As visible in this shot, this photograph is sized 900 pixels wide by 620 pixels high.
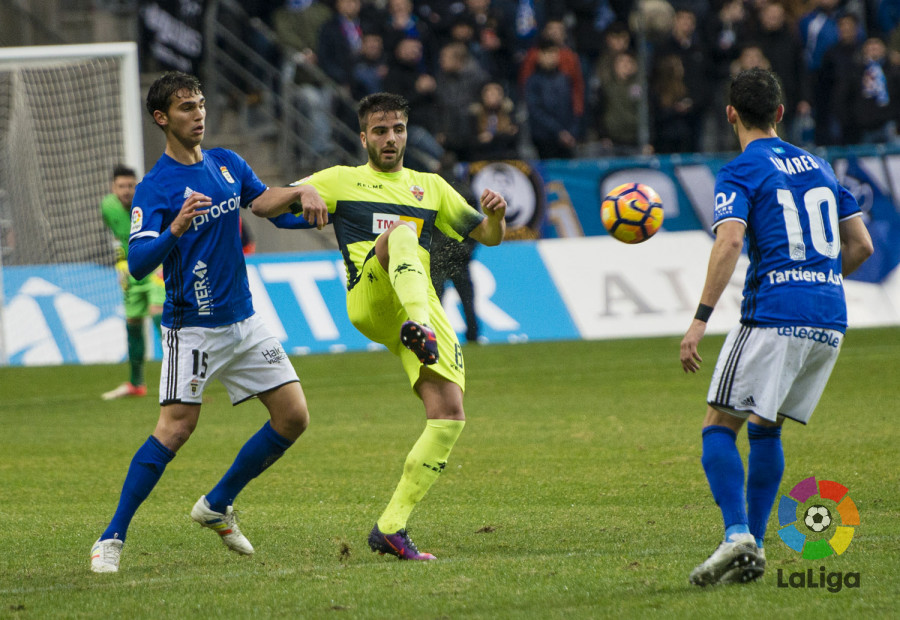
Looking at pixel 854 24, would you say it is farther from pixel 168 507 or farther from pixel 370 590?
pixel 370 590

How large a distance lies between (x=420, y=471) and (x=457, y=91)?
41.6 feet

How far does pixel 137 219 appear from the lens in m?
5.27

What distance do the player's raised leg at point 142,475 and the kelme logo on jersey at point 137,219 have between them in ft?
2.64

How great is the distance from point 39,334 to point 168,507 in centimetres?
899

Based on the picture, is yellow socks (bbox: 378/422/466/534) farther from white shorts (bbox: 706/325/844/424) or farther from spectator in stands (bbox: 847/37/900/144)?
spectator in stands (bbox: 847/37/900/144)

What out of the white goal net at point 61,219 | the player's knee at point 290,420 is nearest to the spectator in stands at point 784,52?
the white goal net at point 61,219

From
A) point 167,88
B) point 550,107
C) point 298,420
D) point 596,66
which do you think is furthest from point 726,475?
point 596,66

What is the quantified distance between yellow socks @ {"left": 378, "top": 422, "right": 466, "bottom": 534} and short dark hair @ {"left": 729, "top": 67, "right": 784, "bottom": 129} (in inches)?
70.9

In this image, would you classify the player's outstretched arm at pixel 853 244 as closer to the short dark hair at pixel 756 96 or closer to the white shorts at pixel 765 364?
the white shorts at pixel 765 364

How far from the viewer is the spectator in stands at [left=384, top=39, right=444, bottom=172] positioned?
17312mm

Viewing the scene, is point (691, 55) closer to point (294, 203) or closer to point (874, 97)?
point (874, 97)

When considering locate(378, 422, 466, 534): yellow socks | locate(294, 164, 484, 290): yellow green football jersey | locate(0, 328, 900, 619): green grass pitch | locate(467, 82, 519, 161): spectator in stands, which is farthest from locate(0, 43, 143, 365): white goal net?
locate(378, 422, 466, 534): yellow socks

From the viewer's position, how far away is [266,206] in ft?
18.1

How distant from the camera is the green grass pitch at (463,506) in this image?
176 inches
